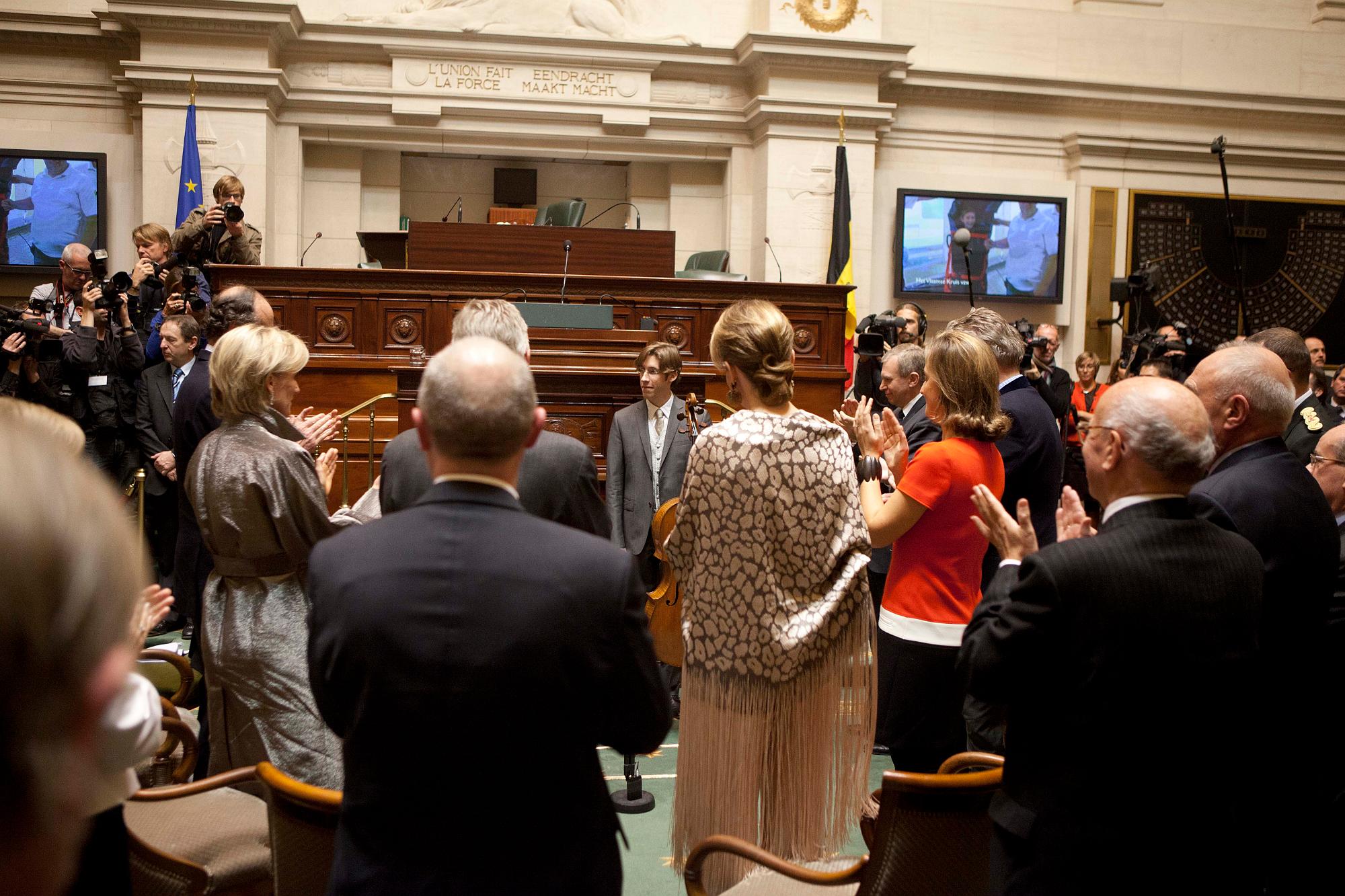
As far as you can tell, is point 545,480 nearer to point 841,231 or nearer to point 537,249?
point 537,249

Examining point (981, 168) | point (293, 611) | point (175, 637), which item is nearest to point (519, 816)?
point (293, 611)

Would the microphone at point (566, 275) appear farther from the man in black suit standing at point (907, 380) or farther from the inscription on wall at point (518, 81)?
the man in black suit standing at point (907, 380)

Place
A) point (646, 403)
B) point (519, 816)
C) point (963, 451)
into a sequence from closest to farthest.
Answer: point (519, 816) → point (963, 451) → point (646, 403)

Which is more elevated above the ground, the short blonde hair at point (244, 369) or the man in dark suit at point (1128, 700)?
the short blonde hair at point (244, 369)

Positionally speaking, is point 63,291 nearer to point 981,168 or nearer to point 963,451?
point 963,451

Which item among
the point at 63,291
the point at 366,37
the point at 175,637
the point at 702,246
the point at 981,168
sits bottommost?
the point at 175,637

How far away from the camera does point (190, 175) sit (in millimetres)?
8898

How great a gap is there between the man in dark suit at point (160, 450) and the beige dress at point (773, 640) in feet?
12.7

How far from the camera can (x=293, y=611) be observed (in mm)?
2674

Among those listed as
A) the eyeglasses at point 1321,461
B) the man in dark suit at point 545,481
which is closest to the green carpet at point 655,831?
the man in dark suit at point 545,481

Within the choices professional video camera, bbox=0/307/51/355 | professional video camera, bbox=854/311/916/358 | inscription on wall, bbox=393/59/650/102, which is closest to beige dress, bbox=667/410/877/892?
professional video camera, bbox=854/311/916/358

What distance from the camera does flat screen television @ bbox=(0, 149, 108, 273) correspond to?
924cm

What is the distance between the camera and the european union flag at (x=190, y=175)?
888cm

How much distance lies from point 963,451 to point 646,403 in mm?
2147
